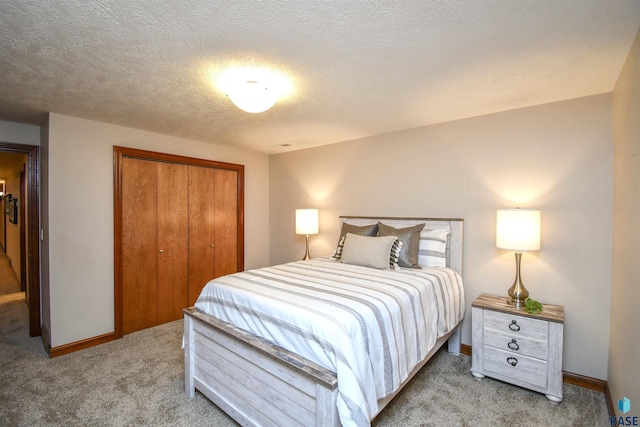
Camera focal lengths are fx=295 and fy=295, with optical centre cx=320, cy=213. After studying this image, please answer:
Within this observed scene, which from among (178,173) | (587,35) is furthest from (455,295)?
(178,173)

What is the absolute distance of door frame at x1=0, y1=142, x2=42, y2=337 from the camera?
3.15 m

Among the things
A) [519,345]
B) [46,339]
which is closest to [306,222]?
[519,345]

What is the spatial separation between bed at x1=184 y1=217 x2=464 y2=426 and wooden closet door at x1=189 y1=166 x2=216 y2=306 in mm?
1742

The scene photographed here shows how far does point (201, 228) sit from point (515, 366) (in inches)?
146

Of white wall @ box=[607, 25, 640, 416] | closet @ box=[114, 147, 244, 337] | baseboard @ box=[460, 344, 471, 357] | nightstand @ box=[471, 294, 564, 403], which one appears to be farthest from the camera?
closet @ box=[114, 147, 244, 337]

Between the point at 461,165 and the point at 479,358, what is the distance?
1.77m

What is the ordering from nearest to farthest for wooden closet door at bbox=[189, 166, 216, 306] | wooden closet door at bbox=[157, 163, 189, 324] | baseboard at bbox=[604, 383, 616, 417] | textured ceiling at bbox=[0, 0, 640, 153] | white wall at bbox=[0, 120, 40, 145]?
textured ceiling at bbox=[0, 0, 640, 153] → baseboard at bbox=[604, 383, 616, 417] → white wall at bbox=[0, 120, 40, 145] → wooden closet door at bbox=[157, 163, 189, 324] → wooden closet door at bbox=[189, 166, 216, 306]

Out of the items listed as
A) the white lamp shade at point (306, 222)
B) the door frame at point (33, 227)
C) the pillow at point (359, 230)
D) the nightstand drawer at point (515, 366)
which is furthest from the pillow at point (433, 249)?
the door frame at point (33, 227)

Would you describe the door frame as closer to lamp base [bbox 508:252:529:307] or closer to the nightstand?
the nightstand

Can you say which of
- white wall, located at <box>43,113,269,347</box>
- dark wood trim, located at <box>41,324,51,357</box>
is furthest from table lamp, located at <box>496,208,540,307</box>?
dark wood trim, located at <box>41,324,51,357</box>

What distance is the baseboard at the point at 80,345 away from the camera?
9.20 feet

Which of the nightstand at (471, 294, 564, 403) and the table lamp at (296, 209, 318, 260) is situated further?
the table lamp at (296, 209, 318, 260)

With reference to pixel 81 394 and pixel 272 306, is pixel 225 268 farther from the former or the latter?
pixel 272 306

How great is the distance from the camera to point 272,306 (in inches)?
70.1
